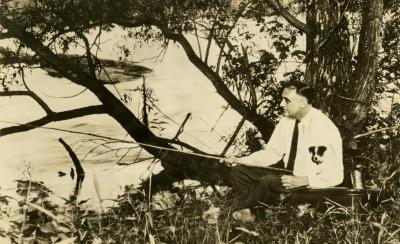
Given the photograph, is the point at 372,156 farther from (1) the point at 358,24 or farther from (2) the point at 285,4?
(2) the point at 285,4

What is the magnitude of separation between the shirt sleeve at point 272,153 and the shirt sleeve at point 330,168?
1.70 ft

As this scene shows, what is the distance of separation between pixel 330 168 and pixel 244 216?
29.4 inches

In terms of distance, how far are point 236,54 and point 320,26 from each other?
1.44 metres

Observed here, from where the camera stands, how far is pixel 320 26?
550 cm

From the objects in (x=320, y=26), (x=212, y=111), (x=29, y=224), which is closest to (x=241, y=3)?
(x=320, y=26)

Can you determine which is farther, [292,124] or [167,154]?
[167,154]

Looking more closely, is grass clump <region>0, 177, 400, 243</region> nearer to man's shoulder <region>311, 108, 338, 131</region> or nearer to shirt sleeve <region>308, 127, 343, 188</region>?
shirt sleeve <region>308, 127, 343, 188</region>

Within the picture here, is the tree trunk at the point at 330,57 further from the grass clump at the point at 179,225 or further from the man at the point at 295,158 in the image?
the grass clump at the point at 179,225

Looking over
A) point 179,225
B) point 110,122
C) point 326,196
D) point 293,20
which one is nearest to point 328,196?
point 326,196

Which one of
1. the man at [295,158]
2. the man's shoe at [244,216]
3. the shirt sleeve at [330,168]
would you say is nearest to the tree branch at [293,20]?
the man at [295,158]

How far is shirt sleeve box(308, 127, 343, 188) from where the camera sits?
423cm

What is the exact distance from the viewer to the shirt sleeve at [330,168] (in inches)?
167

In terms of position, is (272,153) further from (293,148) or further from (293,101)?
(293,101)

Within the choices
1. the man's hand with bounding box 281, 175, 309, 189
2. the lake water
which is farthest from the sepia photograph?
the lake water
